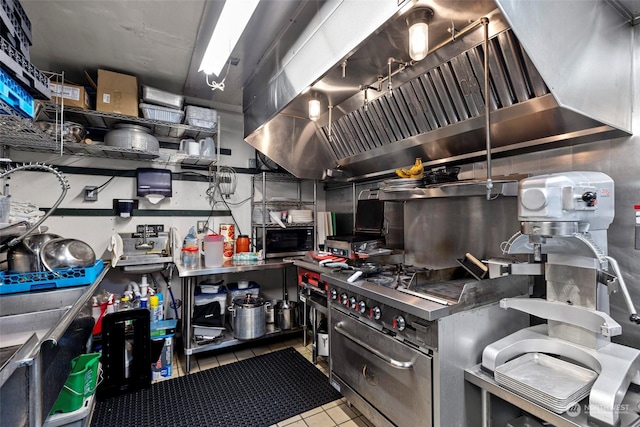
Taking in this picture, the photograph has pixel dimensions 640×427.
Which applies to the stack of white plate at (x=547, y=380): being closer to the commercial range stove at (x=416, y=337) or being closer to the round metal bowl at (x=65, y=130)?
the commercial range stove at (x=416, y=337)

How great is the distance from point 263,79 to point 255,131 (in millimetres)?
501

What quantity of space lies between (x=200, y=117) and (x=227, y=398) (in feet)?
8.15

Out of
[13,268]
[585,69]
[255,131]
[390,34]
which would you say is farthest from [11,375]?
[585,69]

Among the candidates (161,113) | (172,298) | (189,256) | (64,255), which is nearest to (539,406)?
(64,255)

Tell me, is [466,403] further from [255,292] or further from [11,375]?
[255,292]

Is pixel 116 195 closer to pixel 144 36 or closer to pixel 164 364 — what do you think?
pixel 144 36

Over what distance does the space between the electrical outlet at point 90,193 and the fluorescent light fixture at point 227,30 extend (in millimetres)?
1723

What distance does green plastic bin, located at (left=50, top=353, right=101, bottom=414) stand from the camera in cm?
163

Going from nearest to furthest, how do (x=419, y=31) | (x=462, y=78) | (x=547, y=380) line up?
(x=547, y=380) < (x=419, y=31) < (x=462, y=78)

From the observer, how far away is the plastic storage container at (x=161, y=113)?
2623 millimetres

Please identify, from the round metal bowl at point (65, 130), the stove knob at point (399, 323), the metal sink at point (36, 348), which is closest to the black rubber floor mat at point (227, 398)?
the metal sink at point (36, 348)

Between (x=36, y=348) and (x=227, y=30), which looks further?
(x=227, y=30)

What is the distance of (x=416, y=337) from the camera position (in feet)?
4.77

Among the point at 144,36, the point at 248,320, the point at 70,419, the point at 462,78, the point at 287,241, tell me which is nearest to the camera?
the point at 70,419
